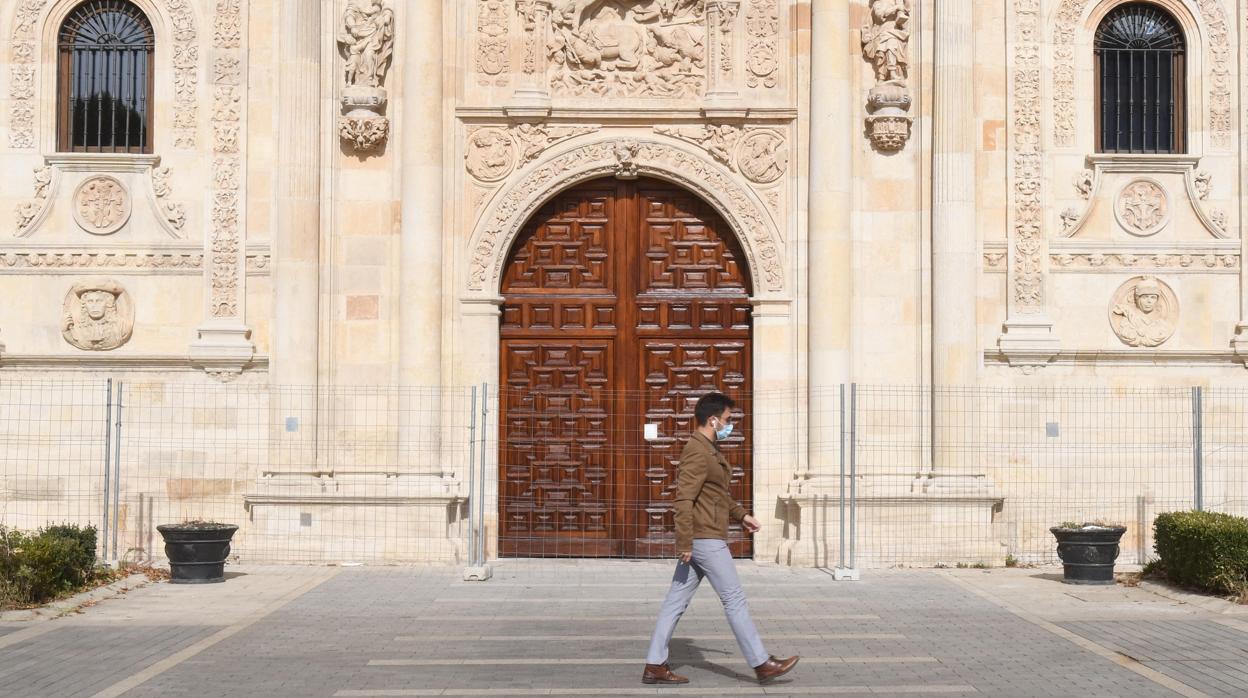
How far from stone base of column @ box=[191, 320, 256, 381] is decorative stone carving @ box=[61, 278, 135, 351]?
982 mm

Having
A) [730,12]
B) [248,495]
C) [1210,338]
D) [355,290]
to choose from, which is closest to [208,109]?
[355,290]

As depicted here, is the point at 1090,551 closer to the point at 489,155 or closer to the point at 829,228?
the point at 829,228

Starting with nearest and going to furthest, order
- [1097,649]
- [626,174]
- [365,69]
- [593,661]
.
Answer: [593,661], [1097,649], [365,69], [626,174]

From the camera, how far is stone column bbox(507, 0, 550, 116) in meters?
18.9

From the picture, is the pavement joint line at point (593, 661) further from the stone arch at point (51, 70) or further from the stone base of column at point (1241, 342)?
the stone arch at point (51, 70)

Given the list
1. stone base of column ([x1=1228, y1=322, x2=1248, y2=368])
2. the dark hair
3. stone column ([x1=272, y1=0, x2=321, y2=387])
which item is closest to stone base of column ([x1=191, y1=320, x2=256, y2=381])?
stone column ([x1=272, y1=0, x2=321, y2=387])

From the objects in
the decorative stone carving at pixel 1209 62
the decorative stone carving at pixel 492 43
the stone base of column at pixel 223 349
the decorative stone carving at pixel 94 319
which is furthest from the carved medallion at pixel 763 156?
the decorative stone carving at pixel 94 319

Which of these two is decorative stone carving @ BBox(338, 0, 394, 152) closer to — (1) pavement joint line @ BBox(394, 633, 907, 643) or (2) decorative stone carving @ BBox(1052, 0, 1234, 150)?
(1) pavement joint line @ BBox(394, 633, 907, 643)

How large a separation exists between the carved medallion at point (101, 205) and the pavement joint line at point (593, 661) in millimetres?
9430

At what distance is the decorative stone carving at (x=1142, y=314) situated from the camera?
1901cm

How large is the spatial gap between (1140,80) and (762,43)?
488 centimetres

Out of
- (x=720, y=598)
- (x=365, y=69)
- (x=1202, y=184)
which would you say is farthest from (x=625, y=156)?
(x=720, y=598)

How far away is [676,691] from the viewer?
10.8m

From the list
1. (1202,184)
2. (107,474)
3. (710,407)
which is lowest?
(107,474)
